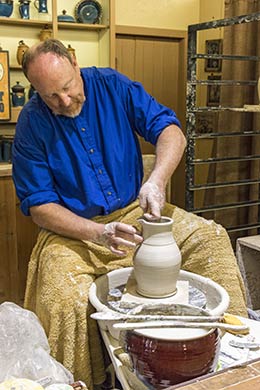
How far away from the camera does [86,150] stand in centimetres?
182

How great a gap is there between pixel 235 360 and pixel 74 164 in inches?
36.3

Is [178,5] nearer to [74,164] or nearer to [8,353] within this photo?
[74,164]

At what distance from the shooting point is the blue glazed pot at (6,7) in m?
3.01

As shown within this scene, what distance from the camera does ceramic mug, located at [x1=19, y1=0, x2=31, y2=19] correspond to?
3111mm

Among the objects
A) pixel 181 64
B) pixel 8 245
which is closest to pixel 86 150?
pixel 8 245

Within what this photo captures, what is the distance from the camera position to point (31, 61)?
5.40 ft

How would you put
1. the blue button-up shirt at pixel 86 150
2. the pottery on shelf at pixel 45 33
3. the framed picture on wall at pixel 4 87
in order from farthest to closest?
the pottery on shelf at pixel 45 33, the framed picture on wall at pixel 4 87, the blue button-up shirt at pixel 86 150

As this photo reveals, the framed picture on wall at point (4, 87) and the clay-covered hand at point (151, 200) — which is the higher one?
the framed picture on wall at point (4, 87)

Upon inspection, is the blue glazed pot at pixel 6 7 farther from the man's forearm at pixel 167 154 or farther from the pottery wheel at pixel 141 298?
the pottery wheel at pixel 141 298

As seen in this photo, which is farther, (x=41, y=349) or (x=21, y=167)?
(x=21, y=167)

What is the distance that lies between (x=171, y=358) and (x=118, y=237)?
1.70 ft

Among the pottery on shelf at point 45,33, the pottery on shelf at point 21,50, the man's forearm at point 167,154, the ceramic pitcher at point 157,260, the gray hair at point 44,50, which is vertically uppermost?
the pottery on shelf at point 45,33

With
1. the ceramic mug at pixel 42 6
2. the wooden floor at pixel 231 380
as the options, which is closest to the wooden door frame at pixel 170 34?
the ceramic mug at pixel 42 6

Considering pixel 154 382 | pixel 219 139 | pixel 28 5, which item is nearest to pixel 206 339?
pixel 154 382
